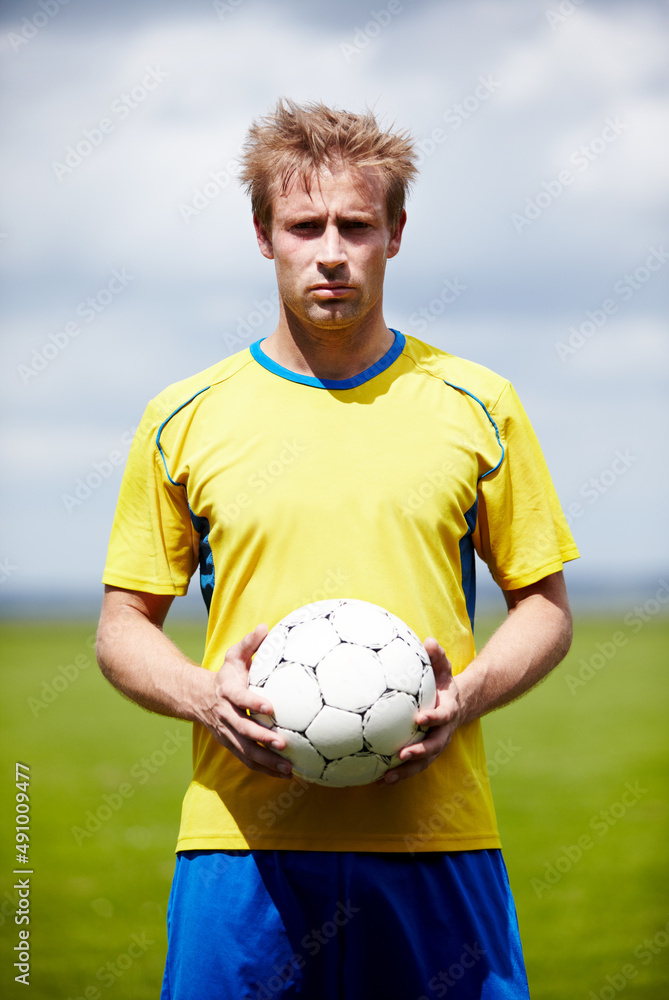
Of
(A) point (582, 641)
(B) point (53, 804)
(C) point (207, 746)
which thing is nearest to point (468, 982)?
(C) point (207, 746)

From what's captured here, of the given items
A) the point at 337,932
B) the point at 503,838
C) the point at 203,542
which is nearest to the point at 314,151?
the point at 203,542

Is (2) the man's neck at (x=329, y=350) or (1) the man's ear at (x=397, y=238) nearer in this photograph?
(2) the man's neck at (x=329, y=350)

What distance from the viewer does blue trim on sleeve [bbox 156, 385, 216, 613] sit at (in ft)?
9.38

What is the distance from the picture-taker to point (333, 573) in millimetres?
2662

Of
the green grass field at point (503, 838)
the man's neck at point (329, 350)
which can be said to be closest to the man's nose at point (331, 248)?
the man's neck at point (329, 350)

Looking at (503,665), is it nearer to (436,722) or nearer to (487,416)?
(436,722)

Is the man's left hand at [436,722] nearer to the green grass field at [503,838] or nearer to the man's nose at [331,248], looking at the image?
the man's nose at [331,248]

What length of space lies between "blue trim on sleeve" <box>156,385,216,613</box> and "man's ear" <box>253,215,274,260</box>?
1.63 feet

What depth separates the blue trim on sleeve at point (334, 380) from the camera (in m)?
2.92

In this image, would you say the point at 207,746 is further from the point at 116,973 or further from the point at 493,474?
the point at 116,973

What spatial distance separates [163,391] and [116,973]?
4330mm

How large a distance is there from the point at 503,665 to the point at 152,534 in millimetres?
1107

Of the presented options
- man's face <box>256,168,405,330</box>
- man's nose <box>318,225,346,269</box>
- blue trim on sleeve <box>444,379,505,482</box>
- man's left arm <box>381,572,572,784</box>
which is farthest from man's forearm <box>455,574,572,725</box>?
man's nose <box>318,225,346,269</box>

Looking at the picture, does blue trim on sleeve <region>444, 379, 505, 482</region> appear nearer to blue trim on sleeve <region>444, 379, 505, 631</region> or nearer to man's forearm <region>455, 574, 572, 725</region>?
blue trim on sleeve <region>444, 379, 505, 631</region>
